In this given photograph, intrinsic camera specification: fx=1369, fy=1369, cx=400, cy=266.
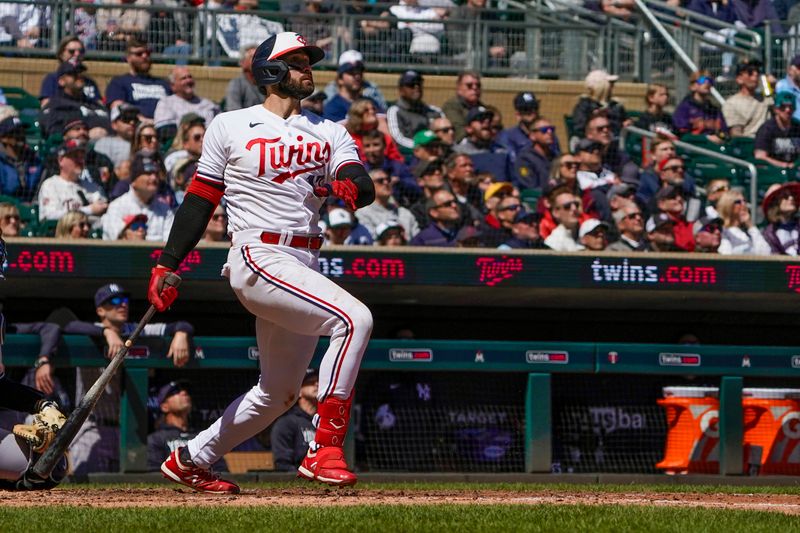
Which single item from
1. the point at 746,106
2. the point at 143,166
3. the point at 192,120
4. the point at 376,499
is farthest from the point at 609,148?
the point at 376,499

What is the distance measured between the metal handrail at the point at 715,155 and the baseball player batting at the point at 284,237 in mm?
7055

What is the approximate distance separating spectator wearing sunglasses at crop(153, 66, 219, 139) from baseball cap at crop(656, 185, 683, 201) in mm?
3745

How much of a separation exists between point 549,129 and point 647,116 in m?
1.78

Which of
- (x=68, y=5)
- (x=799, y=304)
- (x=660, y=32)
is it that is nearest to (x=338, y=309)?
(x=799, y=304)

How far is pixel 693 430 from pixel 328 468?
4963 mm

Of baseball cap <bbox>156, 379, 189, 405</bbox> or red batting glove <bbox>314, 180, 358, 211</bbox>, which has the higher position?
red batting glove <bbox>314, 180, 358, 211</bbox>

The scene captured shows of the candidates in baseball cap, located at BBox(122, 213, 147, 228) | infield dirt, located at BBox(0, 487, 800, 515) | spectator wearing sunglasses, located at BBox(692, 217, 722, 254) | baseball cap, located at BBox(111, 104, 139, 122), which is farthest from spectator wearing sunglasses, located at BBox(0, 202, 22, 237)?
spectator wearing sunglasses, located at BBox(692, 217, 722, 254)

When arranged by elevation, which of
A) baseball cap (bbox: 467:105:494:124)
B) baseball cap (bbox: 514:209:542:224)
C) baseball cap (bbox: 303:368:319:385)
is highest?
baseball cap (bbox: 467:105:494:124)

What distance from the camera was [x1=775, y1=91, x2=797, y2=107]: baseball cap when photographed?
13.1 metres

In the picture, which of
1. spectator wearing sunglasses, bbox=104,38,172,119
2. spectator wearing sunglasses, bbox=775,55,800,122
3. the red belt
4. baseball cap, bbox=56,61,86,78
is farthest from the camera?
spectator wearing sunglasses, bbox=775,55,800,122

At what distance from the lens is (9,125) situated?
1038cm

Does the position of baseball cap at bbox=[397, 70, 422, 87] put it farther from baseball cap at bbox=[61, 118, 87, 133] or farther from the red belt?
the red belt

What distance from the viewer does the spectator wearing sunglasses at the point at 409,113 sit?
1188 centimetres

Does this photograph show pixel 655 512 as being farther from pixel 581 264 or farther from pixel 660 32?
pixel 660 32
